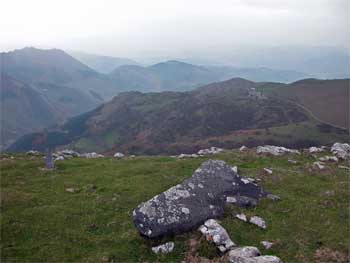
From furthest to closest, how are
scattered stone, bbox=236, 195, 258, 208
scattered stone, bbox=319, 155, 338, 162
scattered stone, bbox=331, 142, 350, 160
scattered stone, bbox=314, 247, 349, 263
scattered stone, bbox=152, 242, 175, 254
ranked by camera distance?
scattered stone, bbox=331, 142, 350, 160, scattered stone, bbox=319, 155, 338, 162, scattered stone, bbox=236, 195, 258, 208, scattered stone, bbox=152, 242, 175, 254, scattered stone, bbox=314, 247, 349, 263

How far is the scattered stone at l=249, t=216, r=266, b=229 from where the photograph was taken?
21.3 m

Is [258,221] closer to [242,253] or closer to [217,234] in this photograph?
[217,234]

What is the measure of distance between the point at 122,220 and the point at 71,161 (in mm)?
16592

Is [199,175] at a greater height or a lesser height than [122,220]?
greater

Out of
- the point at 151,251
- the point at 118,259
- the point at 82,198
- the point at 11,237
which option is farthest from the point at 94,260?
the point at 82,198

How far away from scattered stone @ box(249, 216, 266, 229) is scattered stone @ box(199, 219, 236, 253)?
2521 millimetres

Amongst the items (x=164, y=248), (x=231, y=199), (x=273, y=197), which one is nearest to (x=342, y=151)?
(x=273, y=197)

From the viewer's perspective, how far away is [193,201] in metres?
21.5

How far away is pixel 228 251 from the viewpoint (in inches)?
714

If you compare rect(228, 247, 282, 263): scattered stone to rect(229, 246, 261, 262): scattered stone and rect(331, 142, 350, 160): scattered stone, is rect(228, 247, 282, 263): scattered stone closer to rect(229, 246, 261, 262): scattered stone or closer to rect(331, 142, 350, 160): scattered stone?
rect(229, 246, 261, 262): scattered stone

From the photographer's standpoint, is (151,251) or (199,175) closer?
(151,251)

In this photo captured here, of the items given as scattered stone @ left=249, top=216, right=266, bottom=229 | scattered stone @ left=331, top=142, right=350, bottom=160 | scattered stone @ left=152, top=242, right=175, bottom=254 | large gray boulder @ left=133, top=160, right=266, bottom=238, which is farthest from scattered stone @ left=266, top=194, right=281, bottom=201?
scattered stone @ left=331, top=142, right=350, bottom=160

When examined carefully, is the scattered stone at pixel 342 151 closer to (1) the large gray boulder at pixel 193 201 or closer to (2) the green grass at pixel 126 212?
(2) the green grass at pixel 126 212

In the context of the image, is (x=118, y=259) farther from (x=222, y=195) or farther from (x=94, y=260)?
(x=222, y=195)
